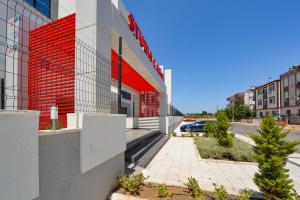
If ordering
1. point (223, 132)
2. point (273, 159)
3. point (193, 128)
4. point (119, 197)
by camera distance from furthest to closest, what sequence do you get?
1. point (193, 128)
2. point (223, 132)
3. point (119, 197)
4. point (273, 159)

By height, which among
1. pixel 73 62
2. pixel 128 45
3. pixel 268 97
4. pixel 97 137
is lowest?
pixel 97 137

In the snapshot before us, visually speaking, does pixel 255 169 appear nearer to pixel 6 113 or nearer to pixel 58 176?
pixel 58 176

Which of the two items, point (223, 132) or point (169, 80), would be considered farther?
point (169, 80)

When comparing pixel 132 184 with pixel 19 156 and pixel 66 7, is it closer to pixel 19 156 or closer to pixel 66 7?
pixel 19 156

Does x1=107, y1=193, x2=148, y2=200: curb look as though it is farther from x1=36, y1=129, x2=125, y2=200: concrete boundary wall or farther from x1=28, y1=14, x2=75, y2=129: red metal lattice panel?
x1=28, y1=14, x2=75, y2=129: red metal lattice panel

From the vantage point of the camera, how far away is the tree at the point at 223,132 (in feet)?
25.7

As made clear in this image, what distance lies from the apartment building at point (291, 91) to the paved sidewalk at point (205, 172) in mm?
36872

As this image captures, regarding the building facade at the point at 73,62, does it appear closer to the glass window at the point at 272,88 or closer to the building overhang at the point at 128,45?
the building overhang at the point at 128,45

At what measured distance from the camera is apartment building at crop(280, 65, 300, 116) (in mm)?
32531

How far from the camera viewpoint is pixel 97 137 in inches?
131

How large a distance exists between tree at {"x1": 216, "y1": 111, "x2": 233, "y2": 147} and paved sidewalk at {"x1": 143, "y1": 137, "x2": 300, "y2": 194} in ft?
4.41

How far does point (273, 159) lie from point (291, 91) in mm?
42826

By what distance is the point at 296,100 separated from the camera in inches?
1289

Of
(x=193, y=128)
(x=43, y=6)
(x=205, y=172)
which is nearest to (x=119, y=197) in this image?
(x=205, y=172)
